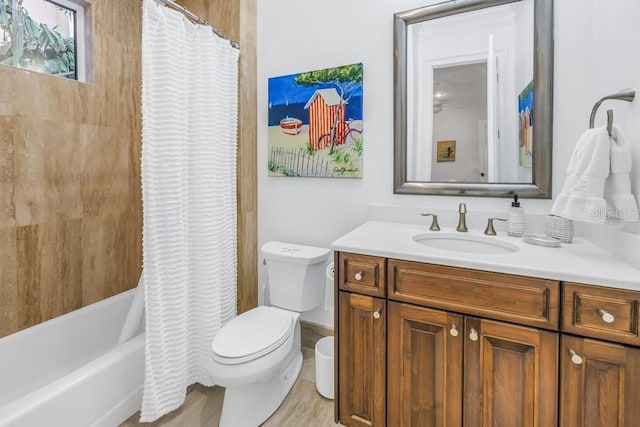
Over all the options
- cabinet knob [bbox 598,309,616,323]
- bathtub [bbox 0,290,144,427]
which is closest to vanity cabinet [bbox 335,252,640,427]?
cabinet knob [bbox 598,309,616,323]

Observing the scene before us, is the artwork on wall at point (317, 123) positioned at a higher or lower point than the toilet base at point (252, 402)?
higher

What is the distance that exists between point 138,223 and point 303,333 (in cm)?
143

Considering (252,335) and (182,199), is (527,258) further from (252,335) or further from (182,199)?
(182,199)

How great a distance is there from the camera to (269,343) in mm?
1469

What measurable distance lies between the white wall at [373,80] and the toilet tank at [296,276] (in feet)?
0.82

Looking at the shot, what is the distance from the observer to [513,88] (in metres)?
1.55

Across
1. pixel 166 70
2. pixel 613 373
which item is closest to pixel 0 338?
pixel 166 70

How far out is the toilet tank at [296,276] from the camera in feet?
5.91

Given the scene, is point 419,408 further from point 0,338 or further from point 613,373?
point 0,338

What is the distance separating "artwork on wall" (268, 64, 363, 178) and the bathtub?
1361 mm

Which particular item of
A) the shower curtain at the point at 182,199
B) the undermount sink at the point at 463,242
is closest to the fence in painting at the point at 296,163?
the shower curtain at the point at 182,199

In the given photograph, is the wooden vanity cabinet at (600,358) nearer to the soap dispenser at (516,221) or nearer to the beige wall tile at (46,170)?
the soap dispenser at (516,221)

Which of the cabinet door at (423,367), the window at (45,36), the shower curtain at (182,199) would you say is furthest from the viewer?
the window at (45,36)

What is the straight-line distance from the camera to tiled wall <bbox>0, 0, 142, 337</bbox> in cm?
160
